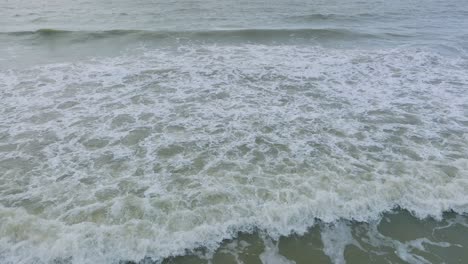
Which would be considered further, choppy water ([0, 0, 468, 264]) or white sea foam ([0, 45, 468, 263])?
white sea foam ([0, 45, 468, 263])

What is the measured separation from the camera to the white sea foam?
5512 mm

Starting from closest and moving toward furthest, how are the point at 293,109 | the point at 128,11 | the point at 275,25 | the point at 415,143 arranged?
the point at 415,143 → the point at 293,109 → the point at 275,25 → the point at 128,11

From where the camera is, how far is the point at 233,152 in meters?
7.37

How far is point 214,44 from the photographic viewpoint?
1514 cm

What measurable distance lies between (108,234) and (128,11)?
728 inches

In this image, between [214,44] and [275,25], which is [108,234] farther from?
[275,25]

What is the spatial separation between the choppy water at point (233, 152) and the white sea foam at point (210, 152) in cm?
3

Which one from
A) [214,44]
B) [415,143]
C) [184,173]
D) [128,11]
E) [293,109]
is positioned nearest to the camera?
[184,173]

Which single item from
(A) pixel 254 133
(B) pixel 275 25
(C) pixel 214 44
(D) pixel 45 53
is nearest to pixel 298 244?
(A) pixel 254 133

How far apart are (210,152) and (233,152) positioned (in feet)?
1.55

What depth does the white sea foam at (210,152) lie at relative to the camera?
5.51m

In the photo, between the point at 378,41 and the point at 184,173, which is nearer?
the point at 184,173

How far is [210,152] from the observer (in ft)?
24.2

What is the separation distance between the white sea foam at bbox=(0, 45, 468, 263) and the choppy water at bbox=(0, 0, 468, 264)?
34mm
